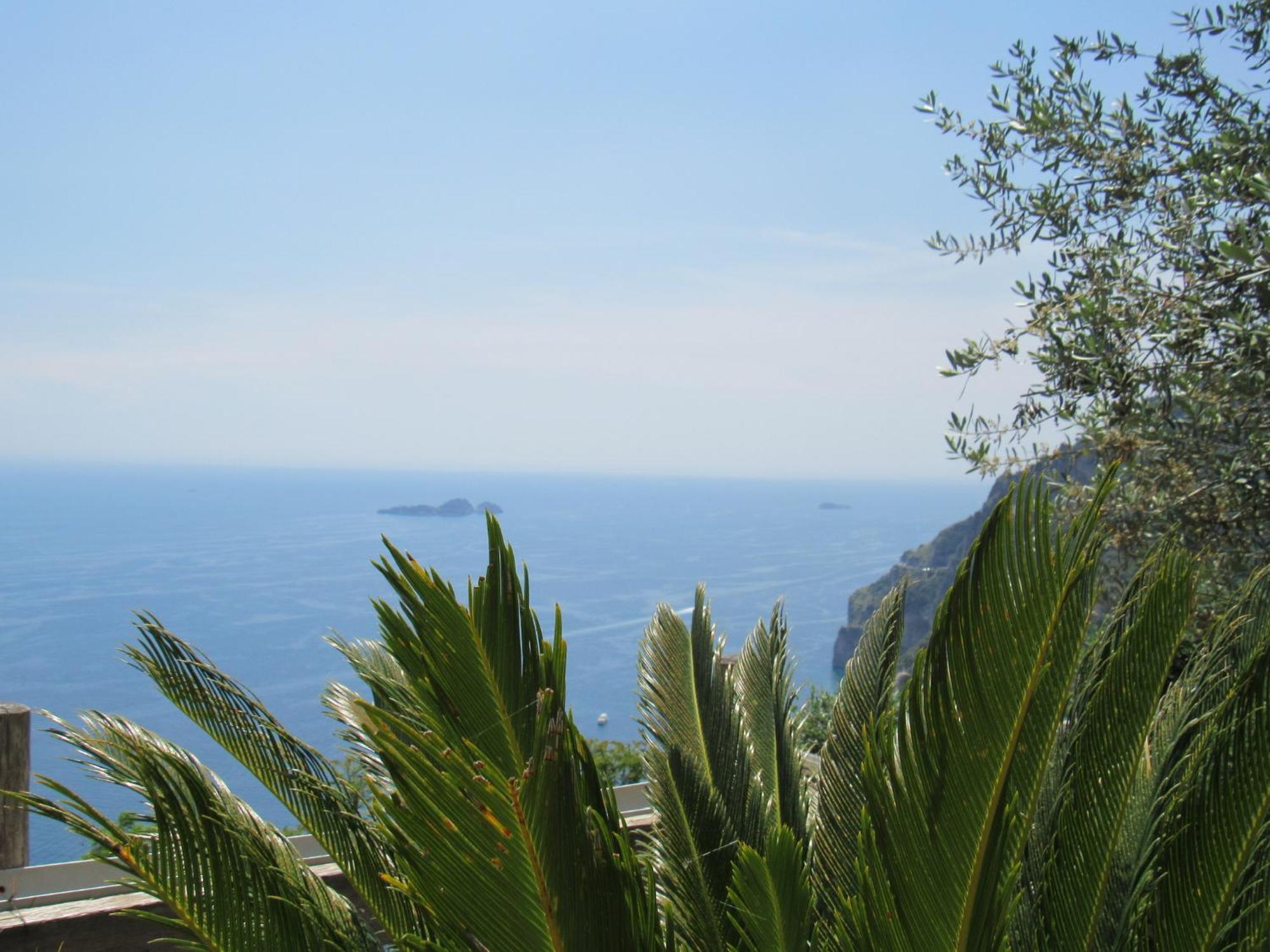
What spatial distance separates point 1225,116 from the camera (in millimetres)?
4461

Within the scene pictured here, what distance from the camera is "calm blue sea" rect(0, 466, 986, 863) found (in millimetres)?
34000

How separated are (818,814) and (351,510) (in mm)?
107371

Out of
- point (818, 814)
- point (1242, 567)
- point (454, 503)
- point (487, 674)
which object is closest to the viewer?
point (487, 674)

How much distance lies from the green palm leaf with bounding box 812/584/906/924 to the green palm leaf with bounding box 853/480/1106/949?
606 millimetres

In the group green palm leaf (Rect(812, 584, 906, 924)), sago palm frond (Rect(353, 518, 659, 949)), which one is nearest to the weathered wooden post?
sago palm frond (Rect(353, 518, 659, 949))

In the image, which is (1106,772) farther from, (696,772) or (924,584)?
(924,584)

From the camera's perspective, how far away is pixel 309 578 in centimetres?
5969

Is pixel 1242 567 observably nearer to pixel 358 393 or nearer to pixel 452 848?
pixel 452 848

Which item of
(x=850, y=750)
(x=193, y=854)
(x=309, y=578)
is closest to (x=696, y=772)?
(x=850, y=750)

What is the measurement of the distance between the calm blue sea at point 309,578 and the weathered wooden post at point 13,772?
0.21 m

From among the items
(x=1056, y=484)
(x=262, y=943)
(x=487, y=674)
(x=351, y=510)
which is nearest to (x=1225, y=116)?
(x=1056, y=484)

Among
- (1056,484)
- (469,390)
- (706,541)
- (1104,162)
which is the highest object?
(469,390)

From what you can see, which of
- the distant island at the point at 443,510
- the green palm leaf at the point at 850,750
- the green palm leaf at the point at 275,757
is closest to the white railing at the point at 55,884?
the green palm leaf at the point at 850,750

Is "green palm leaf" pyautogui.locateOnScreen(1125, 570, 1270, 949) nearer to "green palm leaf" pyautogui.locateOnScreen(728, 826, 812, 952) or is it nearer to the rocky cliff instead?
"green palm leaf" pyautogui.locateOnScreen(728, 826, 812, 952)
